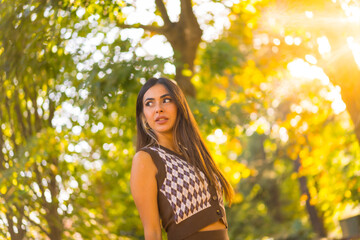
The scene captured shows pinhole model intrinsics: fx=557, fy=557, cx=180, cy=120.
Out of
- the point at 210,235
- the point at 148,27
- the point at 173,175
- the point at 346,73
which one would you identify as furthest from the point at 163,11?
the point at 210,235

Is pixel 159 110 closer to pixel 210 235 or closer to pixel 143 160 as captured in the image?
pixel 143 160

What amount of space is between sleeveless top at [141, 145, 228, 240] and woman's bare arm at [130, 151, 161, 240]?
0.17ft

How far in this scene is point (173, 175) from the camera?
104 inches

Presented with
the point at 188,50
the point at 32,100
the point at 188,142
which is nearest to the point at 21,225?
the point at 32,100

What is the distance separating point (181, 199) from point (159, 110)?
53 cm

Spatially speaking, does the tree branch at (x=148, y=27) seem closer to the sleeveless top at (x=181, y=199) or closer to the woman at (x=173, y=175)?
the woman at (x=173, y=175)

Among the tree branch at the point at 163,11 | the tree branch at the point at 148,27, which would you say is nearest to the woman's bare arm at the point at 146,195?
the tree branch at the point at 148,27

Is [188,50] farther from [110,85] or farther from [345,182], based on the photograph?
[345,182]

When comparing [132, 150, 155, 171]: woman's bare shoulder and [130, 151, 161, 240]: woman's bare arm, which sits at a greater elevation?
[132, 150, 155, 171]: woman's bare shoulder

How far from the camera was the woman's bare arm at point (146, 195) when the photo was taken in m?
2.49

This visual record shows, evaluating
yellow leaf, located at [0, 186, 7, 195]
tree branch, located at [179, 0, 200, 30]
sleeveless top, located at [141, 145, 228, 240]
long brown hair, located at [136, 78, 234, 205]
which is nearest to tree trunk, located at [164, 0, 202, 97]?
tree branch, located at [179, 0, 200, 30]

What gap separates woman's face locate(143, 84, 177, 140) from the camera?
2914 mm

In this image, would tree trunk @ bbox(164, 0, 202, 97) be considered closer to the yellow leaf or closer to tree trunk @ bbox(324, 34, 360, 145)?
tree trunk @ bbox(324, 34, 360, 145)

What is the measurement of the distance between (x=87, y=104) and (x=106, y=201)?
144 inches
